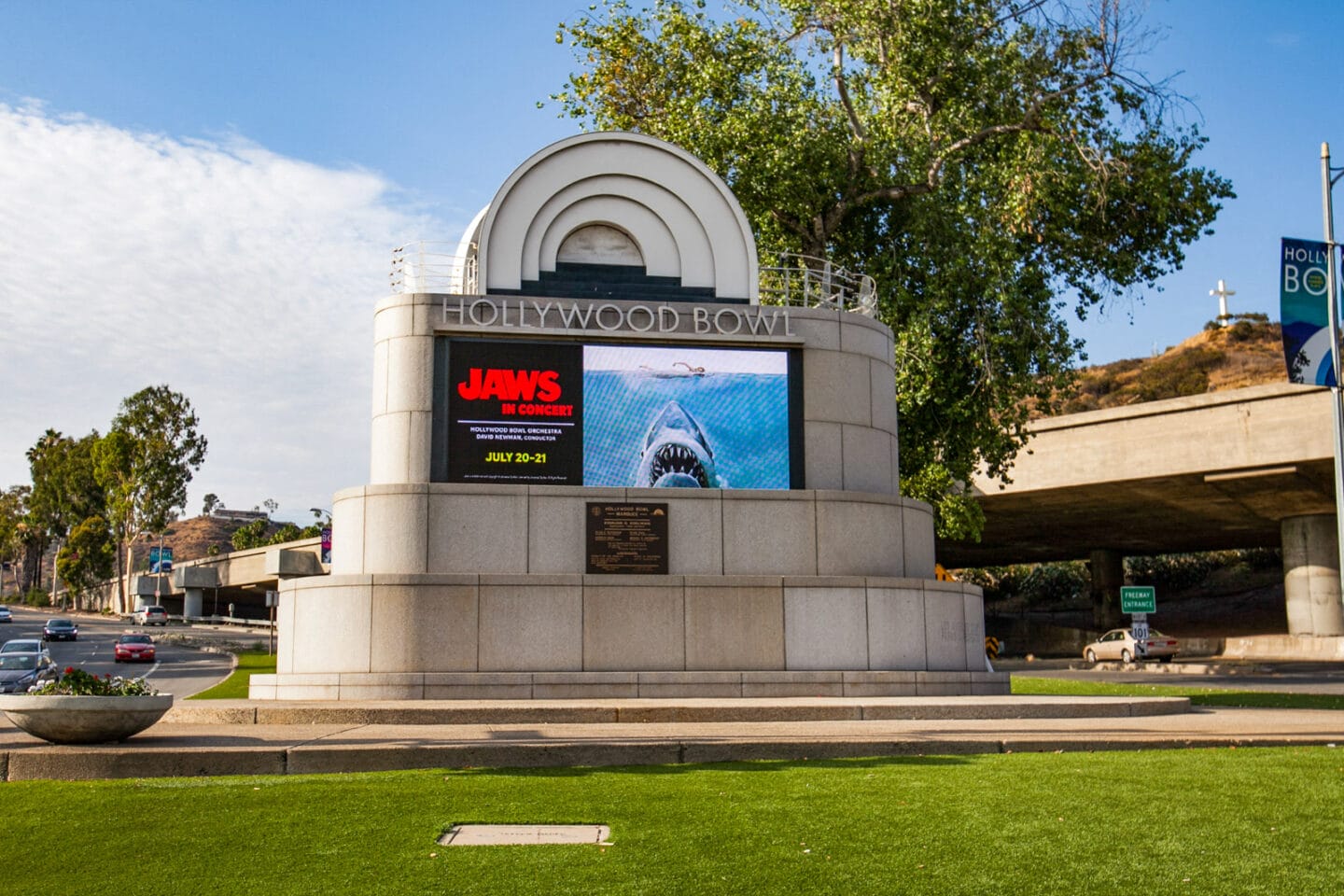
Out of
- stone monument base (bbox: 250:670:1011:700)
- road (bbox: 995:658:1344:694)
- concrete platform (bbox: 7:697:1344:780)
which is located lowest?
road (bbox: 995:658:1344:694)

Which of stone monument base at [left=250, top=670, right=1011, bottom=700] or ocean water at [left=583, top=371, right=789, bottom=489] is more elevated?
ocean water at [left=583, top=371, right=789, bottom=489]

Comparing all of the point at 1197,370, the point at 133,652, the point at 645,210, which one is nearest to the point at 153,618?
the point at 133,652

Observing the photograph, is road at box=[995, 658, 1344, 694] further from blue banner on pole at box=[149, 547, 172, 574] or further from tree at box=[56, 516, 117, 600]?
tree at box=[56, 516, 117, 600]

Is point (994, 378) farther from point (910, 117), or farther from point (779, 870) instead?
point (779, 870)

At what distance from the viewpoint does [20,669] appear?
34.4m

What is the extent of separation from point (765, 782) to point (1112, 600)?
5943 cm

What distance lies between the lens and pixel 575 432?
75.1ft

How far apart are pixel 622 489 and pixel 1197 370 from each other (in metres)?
A: 98.1

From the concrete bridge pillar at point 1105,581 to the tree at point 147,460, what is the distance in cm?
7023

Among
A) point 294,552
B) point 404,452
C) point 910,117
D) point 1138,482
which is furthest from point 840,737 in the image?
point 294,552

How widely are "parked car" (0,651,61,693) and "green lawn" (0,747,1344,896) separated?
76.2 ft

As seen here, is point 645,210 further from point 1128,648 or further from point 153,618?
point 153,618

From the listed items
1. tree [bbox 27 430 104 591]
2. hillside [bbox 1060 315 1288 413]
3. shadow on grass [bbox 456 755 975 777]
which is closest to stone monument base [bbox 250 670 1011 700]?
shadow on grass [bbox 456 755 975 777]

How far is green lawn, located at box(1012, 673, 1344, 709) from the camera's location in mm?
23994
